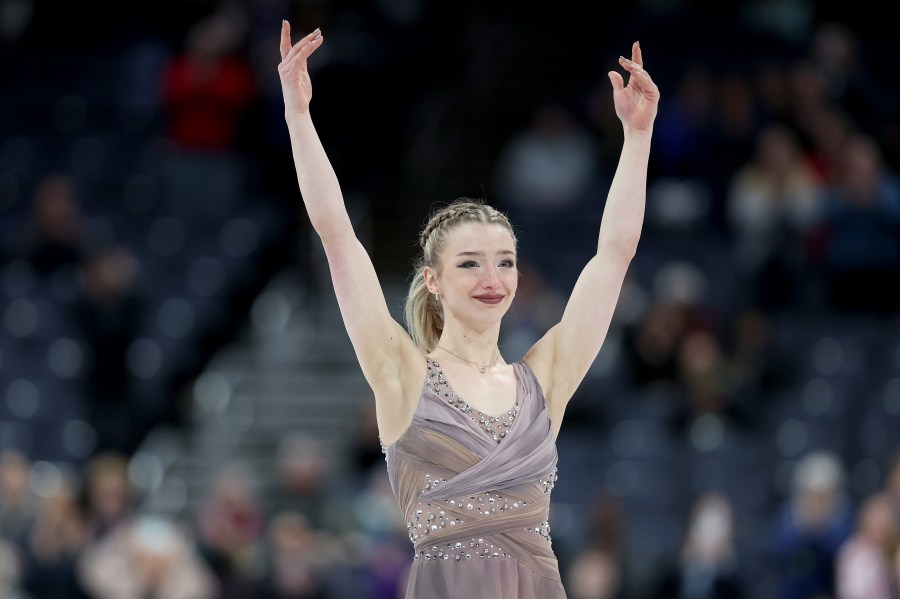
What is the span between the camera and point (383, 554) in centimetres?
977

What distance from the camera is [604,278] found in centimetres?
458

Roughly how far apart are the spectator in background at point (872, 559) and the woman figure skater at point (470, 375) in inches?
214

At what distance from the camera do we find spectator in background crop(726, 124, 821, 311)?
12.1 m

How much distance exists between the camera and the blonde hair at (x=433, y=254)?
4504mm

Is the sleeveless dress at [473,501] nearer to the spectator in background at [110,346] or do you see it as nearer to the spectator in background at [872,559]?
the spectator in background at [872,559]

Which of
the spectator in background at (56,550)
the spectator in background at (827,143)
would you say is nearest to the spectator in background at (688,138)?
the spectator in background at (827,143)

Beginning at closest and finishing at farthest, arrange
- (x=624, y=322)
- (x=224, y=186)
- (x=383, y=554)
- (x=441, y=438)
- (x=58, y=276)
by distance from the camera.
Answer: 1. (x=441, y=438)
2. (x=383, y=554)
3. (x=624, y=322)
4. (x=58, y=276)
5. (x=224, y=186)

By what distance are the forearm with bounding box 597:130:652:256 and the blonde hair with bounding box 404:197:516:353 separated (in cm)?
29

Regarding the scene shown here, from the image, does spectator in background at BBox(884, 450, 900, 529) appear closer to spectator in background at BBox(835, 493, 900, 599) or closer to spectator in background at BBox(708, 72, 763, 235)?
spectator in background at BBox(835, 493, 900, 599)

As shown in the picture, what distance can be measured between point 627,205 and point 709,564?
5.68m

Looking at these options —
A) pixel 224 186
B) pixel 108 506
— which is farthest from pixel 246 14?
pixel 108 506

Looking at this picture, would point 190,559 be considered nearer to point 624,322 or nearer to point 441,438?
point 624,322

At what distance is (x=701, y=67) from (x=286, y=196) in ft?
13.0

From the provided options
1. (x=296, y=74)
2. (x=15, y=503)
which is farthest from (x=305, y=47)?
(x=15, y=503)
